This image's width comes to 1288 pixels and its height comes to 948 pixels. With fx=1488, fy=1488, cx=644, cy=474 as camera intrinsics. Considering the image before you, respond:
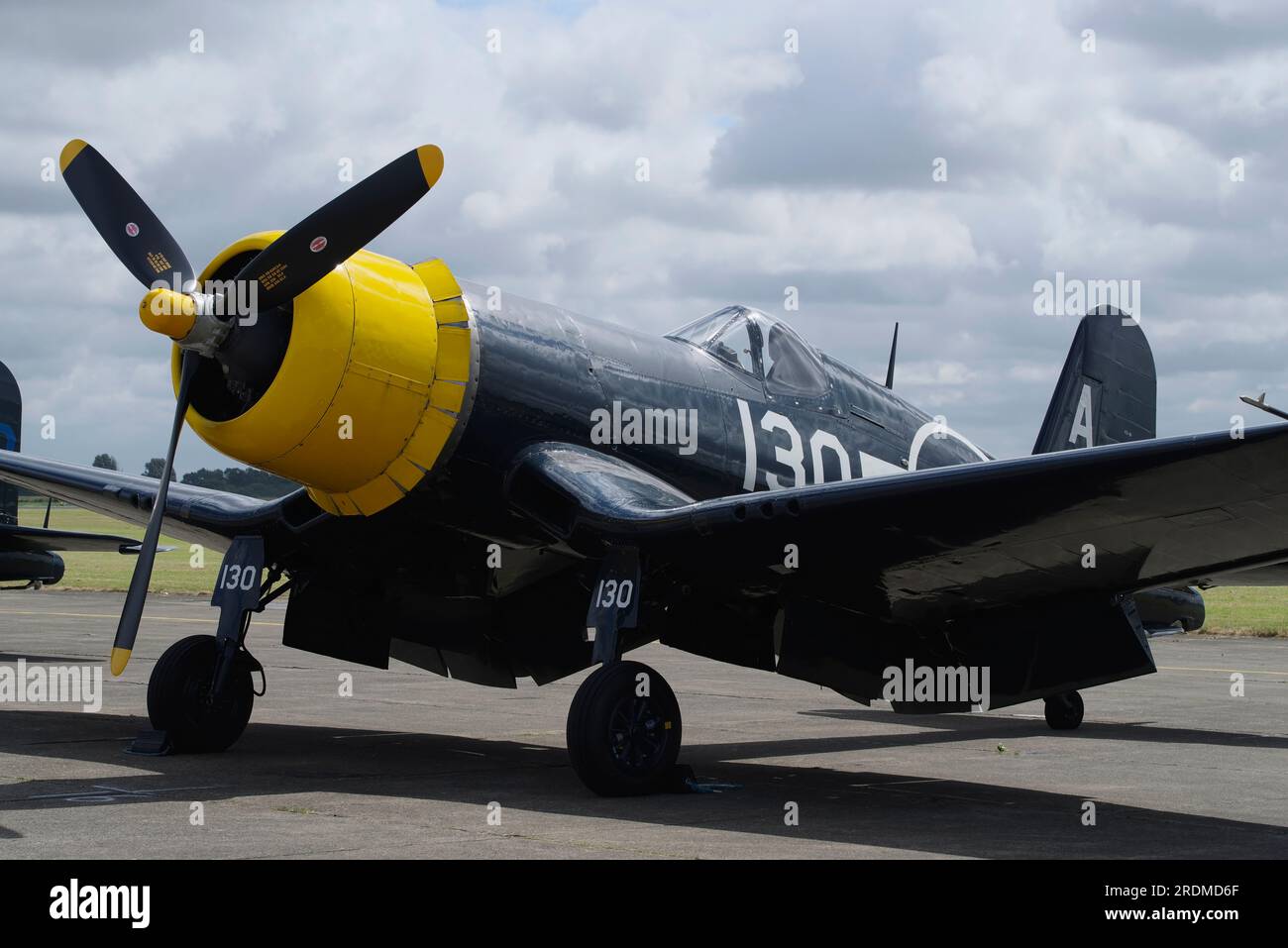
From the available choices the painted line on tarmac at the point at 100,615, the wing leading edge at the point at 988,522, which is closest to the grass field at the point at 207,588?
the painted line on tarmac at the point at 100,615

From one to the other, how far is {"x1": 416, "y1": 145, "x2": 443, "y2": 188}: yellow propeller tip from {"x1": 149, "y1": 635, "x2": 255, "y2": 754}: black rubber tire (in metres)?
3.58

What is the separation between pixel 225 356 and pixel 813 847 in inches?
156

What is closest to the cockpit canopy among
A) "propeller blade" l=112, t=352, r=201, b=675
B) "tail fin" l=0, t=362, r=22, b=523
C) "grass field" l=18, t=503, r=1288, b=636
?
"propeller blade" l=112, t=352, r=201, b=675

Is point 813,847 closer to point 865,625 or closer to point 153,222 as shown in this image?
point 865,625

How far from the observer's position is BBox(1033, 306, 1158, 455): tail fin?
13141mm

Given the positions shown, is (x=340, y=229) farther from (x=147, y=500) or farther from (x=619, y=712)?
(x=147, y=500)

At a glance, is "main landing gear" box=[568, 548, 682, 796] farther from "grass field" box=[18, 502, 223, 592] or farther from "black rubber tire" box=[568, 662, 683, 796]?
"grass field" box=[18, 502, 223, 592]

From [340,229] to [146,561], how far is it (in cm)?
219

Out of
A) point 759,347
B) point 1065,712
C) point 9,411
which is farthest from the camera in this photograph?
point 9,411

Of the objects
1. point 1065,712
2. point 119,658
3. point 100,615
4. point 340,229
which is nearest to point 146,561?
point 119,658

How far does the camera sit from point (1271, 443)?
6.46 meters

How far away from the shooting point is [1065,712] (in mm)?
13047
